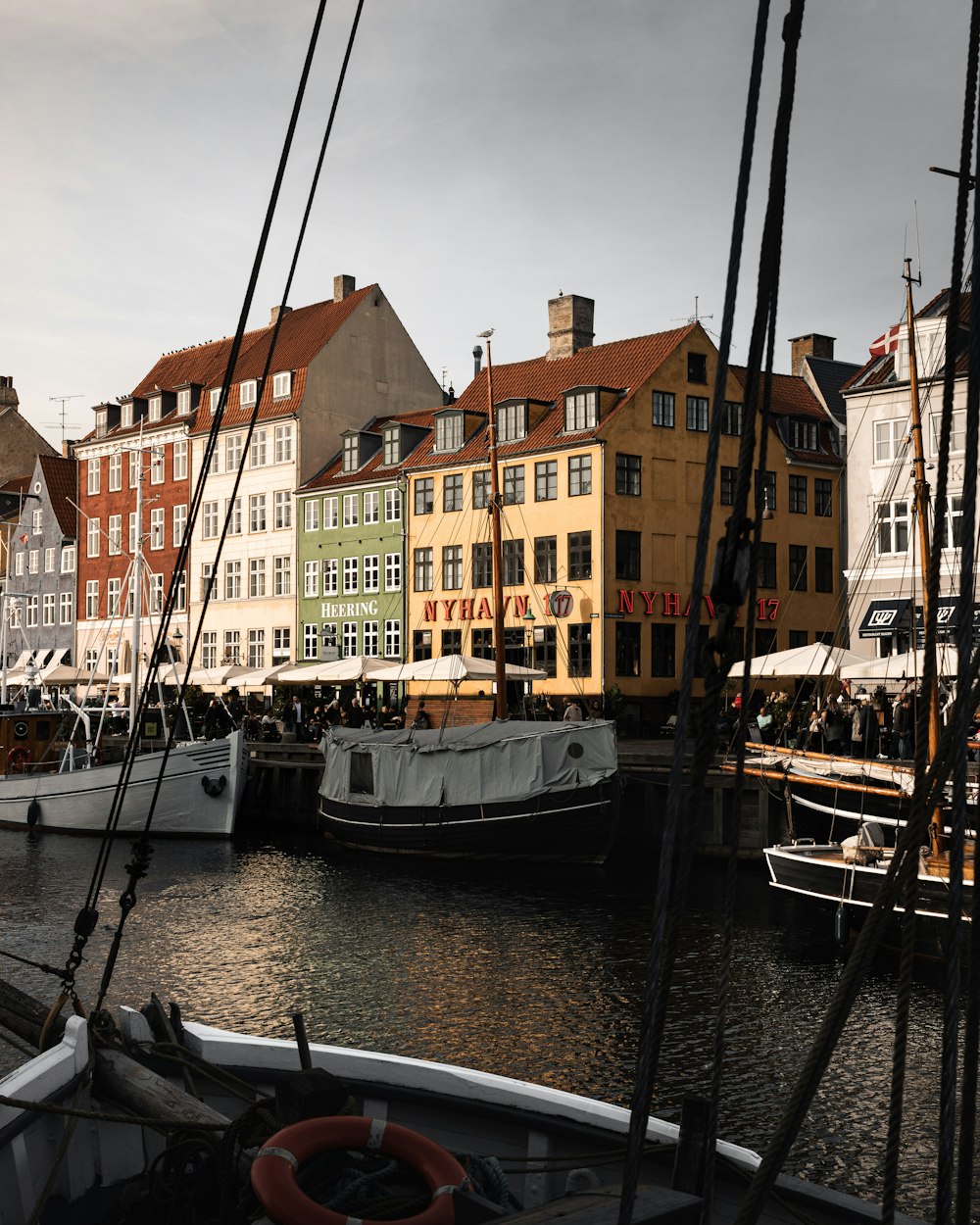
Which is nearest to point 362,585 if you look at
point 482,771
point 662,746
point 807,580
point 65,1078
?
point 807,580

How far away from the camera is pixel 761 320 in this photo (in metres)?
3.33

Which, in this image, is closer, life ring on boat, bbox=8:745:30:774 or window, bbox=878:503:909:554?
life ring on boat, bbox=8:745:30:774

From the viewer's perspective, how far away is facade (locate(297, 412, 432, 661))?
50.4 metres

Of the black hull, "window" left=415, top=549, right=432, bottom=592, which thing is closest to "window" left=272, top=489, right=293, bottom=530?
"window" left=415, top=549, right=432, bottom=592

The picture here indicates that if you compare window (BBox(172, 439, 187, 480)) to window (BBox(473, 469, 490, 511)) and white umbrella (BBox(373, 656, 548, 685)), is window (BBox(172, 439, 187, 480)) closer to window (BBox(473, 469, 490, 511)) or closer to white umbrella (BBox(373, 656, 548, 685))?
window (BBox(473, 469, 490, 511))

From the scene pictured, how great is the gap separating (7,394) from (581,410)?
144 ft

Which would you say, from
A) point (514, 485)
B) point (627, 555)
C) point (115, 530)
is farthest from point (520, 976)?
point (115, 530)

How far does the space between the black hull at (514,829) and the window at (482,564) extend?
1868 cm

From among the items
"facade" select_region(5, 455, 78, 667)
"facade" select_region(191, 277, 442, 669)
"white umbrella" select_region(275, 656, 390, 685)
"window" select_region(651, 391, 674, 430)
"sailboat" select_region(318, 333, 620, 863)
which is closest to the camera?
"sailboat" select_region(318, 333, 620, 863)

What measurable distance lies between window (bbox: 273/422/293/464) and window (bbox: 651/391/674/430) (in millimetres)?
16307

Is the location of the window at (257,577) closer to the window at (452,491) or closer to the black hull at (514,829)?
the window at (452,491)

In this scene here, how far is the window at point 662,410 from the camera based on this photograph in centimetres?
4556

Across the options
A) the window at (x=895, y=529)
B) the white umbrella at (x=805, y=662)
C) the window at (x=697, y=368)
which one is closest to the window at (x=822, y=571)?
the window at (x=697, y=368)

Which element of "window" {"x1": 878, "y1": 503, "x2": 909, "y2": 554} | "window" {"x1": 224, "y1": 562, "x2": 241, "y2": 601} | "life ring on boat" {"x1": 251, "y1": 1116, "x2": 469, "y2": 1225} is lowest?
"life ring on boat" {"x1": 251, "y1": 1116, "x2": 469, "y2": 1225}
